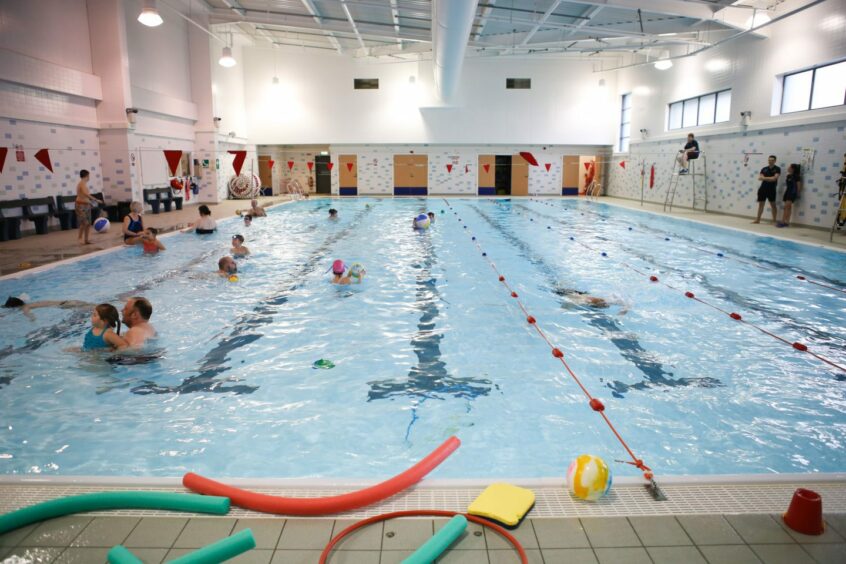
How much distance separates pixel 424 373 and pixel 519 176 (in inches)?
824

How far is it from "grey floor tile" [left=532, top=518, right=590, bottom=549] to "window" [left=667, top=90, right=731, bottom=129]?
15.3 metres

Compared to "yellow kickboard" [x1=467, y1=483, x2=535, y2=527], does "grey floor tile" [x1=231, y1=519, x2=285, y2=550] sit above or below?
below

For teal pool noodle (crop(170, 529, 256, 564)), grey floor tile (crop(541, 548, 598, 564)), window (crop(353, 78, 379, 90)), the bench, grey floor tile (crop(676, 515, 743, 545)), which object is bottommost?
grey floor tile (crop(541, 548, 598, 564))

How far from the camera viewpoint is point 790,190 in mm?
11805

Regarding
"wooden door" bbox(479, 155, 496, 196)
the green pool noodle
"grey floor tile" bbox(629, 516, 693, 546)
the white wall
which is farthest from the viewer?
"wooden door" bbox(479, 155, 496, 196)

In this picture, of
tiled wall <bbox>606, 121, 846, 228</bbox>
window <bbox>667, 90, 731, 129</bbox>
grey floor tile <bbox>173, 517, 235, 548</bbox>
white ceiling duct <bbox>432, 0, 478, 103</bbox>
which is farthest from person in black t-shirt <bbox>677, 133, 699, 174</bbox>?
grey floor tile <bbox>173, 517, 235, 548</bbox>

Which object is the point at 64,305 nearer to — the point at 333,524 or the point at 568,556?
the point at 333,524

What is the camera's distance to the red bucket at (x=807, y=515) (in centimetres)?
199

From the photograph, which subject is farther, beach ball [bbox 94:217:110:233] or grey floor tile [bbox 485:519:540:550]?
beach ball [bbox 94:217:110:233]

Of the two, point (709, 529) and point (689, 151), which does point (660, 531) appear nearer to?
point (709, 529)

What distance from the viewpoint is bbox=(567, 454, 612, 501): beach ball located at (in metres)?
2.25

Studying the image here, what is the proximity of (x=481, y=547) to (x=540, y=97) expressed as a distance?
73.7ft

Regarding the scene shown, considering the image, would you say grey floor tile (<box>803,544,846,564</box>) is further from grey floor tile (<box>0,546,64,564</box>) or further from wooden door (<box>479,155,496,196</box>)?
wooden door (<box>479,155,496,196</box>)

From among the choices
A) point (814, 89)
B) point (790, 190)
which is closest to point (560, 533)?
point (790, 190)
